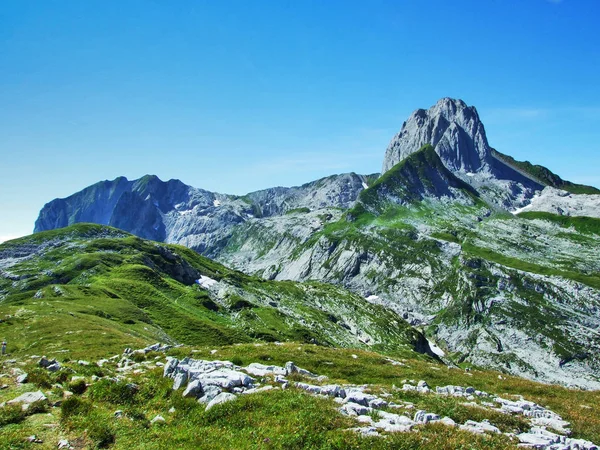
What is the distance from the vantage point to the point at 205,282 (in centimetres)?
18000

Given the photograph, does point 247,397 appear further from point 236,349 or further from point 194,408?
point 236,349

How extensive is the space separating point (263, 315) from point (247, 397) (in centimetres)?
13295

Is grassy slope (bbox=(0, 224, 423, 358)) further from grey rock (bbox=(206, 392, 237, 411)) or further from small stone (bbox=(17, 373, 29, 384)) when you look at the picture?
grey rock (bbox=(206, 392, 237, 411))

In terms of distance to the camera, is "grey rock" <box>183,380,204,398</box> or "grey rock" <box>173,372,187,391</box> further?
"grey rock" <box>173,372,187,391</box>

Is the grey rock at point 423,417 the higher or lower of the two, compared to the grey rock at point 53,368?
higher

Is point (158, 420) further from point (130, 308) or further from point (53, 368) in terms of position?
point (130, 308)

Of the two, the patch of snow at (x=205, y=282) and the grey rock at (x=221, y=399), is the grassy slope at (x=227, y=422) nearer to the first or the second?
the grey rock at (x=221, y=399)

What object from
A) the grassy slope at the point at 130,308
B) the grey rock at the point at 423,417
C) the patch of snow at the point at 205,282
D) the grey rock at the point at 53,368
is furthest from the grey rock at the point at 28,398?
the patch of snow at the point at 205,282

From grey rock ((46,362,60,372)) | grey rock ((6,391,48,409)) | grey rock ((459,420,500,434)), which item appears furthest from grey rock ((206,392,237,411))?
grey rock ((46,362,60,372))

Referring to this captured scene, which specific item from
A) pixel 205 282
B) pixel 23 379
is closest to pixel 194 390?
pixel 23 379

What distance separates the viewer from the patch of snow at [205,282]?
174125 mm

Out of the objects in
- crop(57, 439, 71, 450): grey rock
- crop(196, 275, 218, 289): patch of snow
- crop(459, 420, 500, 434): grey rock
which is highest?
crop(57, 439, 71, 450): grey rock

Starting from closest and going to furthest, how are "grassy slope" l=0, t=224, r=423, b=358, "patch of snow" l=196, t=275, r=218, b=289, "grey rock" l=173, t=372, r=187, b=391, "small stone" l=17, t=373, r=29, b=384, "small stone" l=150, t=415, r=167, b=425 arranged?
"small stone" l=150, t=415, r=167, b=425 < "grey rock" l=173, t=372, r=187, b=391 < "small stone" l=17, t=373, r=29, b=384 < "grassy slope" l=0, t=224, r=423, b=358 < "patch of snow" l=196, t=275, r=218, b=289

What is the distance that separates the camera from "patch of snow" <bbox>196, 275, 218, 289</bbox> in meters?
174
